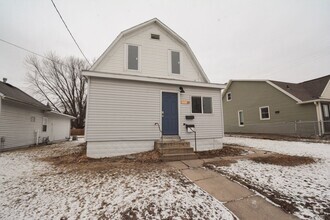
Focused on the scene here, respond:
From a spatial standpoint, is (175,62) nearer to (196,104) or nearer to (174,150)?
(196,104)

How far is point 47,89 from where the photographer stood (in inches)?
989

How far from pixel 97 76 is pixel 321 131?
1640 cm

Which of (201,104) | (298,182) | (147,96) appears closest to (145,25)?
(147,96)

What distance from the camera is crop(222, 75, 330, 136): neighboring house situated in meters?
12.7

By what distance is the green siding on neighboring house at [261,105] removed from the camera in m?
13.4

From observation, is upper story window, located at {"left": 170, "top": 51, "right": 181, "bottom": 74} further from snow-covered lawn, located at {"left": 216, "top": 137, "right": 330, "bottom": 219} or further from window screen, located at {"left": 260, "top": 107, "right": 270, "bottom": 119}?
window screen, located at {"left": 260, "top": 107, "right": 270, "bottom": 119}

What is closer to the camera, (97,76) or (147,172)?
(147,172)

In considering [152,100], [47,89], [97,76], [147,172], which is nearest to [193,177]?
[147,172]

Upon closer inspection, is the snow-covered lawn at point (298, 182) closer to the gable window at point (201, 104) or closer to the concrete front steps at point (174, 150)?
the concrete front steps at point (174, 150)

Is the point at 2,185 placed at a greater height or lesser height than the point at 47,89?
lesser

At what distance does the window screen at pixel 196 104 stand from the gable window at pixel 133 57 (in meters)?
3.26

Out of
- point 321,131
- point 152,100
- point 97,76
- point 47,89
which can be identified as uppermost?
point 47,89

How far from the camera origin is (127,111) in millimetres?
6770

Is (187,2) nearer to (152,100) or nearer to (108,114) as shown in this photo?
(152,100)
